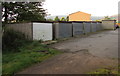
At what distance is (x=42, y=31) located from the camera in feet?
29.4

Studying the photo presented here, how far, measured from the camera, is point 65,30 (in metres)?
11.1

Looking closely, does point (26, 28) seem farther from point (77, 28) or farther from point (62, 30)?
point (77, 28)

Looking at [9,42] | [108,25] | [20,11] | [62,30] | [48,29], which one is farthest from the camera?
[108,25]


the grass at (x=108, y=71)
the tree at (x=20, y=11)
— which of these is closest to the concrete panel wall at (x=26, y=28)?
the tree at (x=20, y=11)

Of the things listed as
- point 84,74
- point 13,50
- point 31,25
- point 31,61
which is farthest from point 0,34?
point 84,74

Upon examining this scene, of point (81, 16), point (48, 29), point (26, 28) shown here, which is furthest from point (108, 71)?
point (81, 16)

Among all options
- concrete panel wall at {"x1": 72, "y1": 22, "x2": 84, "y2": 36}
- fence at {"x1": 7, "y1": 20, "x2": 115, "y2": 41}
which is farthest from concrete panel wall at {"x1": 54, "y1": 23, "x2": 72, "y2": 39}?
concrete panel wall at {"x1": 72, "y1": 22, "x2": 84, "y2": 36}

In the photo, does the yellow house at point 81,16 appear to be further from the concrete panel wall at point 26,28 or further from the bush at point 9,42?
the bush at point 9,42

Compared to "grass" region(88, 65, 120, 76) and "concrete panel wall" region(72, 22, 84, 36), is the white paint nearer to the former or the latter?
"concrete panel wall" region(72, 22, 84, 36)

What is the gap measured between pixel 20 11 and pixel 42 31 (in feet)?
16.0

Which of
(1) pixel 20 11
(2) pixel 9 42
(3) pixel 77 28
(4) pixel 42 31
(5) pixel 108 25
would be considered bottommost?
(2) pixel 9 42

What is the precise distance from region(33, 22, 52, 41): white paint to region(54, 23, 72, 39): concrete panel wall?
0.69 m

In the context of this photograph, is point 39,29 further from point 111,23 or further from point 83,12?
point 83,12

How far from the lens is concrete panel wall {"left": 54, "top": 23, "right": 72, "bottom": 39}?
33.5ft
